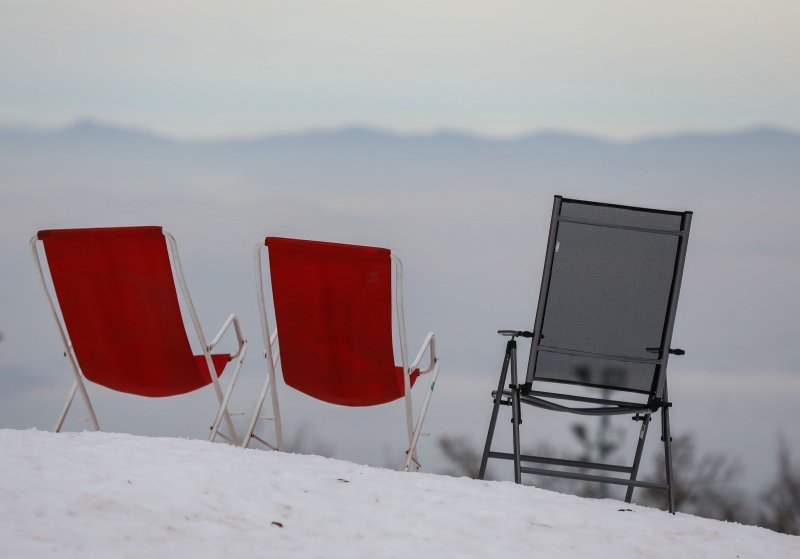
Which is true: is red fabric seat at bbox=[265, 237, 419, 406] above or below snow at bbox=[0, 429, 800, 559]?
above

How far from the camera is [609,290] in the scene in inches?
172

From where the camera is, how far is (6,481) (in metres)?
2.98

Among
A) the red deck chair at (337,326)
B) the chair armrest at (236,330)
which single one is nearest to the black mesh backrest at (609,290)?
the red deck chair at (337,326)

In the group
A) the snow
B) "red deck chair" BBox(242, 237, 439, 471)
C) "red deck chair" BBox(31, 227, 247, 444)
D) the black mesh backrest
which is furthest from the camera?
the black mesh backrest

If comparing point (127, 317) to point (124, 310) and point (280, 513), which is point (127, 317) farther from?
point (280, 513)

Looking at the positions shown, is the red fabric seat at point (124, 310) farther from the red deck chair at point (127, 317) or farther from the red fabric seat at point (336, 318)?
the red fabric seat at point (336, 318)

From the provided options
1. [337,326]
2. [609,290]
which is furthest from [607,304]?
[337,326]

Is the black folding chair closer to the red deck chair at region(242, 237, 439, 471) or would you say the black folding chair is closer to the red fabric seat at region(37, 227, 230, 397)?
the red deck chair at region(242, 237, 439, 471)

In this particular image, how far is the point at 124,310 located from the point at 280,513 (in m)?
1.63

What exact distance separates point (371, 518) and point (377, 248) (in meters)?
1.18

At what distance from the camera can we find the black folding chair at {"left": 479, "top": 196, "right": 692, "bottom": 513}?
4.35 meters

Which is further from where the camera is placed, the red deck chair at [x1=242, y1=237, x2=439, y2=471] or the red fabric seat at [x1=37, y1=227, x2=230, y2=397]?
the red fabric seat at [x1=37, y1=227, x2=230, y2=397]

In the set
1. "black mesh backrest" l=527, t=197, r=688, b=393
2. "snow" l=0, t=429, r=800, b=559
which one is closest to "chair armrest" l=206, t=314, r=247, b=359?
"snow" l=0, t=429, r=800, b=559

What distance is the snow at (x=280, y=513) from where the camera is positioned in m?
2.69
